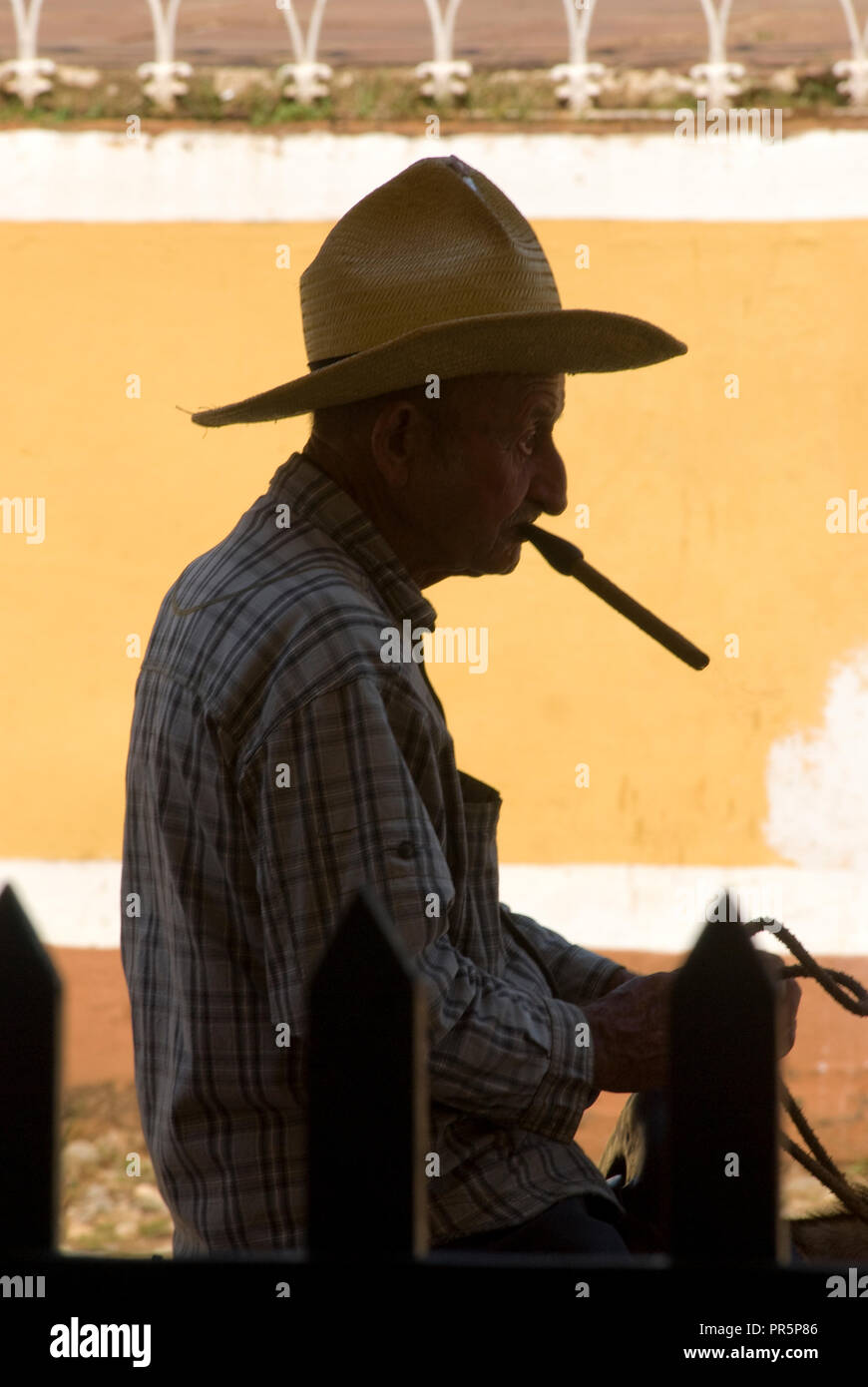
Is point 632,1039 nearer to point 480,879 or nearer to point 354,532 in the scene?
point 480,879

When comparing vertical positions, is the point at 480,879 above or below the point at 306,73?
below

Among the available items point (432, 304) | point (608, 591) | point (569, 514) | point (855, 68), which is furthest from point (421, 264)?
point (855, 68)

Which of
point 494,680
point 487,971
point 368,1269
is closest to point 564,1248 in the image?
point 487,971

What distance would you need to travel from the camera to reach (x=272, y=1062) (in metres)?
1.59

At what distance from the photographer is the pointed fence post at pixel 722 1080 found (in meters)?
1.16

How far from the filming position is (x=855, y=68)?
473cm

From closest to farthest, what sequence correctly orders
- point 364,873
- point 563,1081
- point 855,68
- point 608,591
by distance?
1. point 364,873
2. point 563,1081
3. point 608,591
4. point 855,68

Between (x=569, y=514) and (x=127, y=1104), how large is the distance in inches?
85.0

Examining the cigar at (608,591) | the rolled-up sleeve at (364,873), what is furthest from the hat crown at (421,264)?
the rolled-up sleeve at (364,873)

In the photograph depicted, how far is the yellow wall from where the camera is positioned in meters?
4.79

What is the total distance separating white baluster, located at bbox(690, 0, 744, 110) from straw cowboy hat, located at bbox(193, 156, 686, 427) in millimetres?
3077

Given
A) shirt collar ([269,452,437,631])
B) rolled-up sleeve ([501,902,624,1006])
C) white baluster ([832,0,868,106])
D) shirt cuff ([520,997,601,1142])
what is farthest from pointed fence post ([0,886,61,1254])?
white baluster ([832,0,868,106])

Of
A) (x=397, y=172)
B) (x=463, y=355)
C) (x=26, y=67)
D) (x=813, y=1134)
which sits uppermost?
(x=26, y=67)
